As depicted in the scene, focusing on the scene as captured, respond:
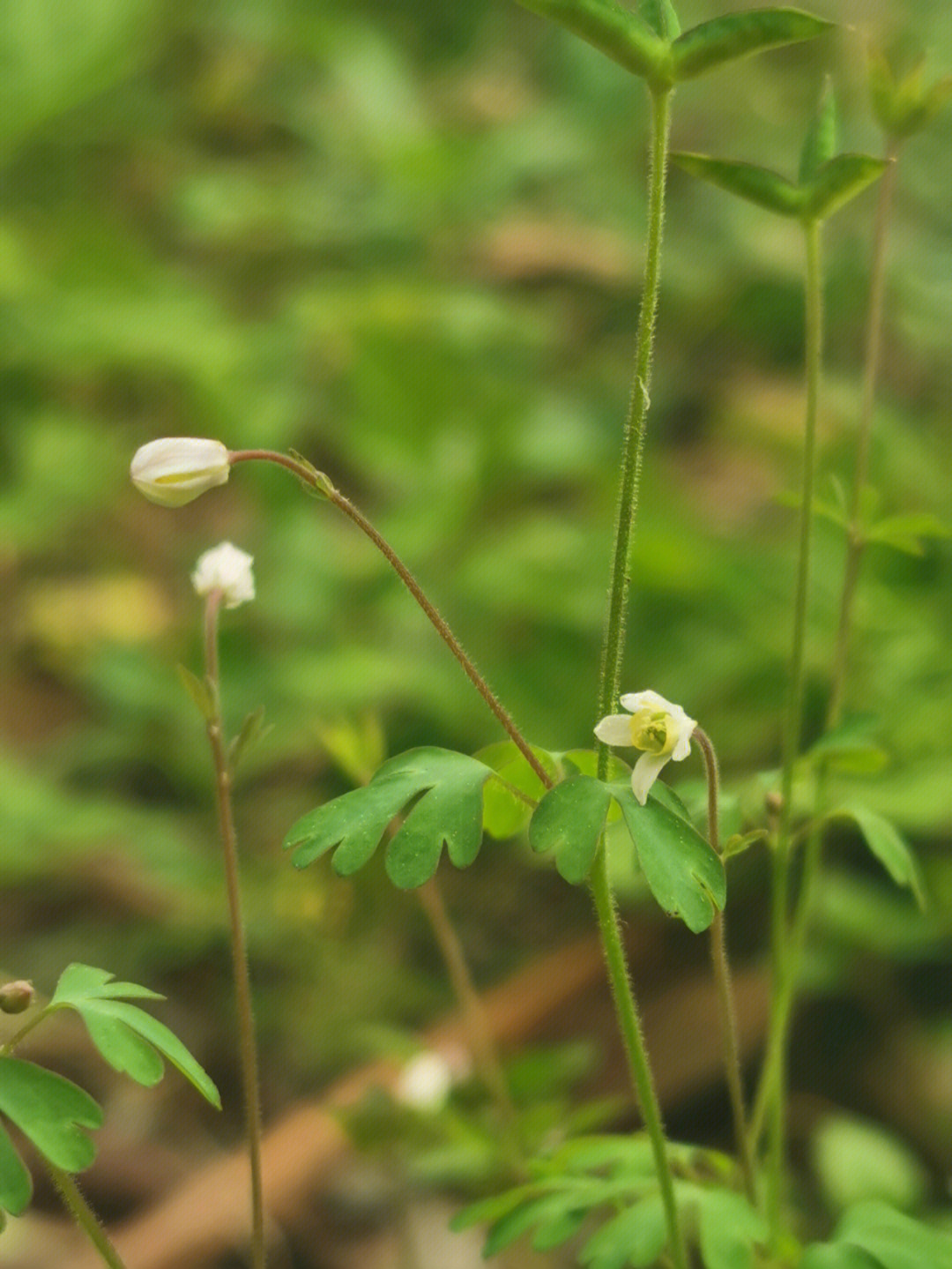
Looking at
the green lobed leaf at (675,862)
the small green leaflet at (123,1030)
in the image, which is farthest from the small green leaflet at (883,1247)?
the small green leaflet at (123,1030)

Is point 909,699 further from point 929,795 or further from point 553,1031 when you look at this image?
point 553,1031

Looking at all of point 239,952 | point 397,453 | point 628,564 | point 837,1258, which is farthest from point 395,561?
point 397,453

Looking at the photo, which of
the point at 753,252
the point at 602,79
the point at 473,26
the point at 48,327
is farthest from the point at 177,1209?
the point at 473,26

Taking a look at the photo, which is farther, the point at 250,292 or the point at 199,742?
the point at 250,292

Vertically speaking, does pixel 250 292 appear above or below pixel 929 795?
above

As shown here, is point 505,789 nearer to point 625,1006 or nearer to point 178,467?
point 625,1006

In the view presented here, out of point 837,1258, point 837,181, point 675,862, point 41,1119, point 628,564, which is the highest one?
point 837,181

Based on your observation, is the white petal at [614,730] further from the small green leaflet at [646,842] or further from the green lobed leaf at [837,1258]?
the green lobed leaf at [837,1258]
